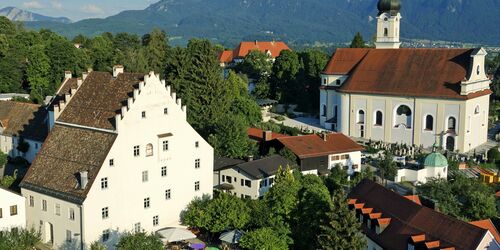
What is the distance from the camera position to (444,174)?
52.4 meters

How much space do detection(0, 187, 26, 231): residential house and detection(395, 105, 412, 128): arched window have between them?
43.7m

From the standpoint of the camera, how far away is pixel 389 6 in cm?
7881

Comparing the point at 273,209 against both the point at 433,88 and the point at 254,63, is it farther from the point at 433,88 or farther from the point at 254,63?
the point at 254,63

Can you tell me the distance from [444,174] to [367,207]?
20683mm

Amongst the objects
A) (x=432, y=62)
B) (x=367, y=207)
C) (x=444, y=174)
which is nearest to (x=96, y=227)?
(x=367, y=207)

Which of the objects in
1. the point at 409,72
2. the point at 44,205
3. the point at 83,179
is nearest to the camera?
the point at 83,179

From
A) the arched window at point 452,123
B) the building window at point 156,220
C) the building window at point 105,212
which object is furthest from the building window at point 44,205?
the arched window at point 452,123

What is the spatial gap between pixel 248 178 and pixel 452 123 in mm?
29418

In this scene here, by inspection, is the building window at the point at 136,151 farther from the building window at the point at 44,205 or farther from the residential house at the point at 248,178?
the residential house at the point at 248,178

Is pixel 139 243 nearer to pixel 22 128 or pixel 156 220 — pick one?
pixel 156 220

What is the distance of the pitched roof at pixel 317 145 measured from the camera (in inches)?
2018

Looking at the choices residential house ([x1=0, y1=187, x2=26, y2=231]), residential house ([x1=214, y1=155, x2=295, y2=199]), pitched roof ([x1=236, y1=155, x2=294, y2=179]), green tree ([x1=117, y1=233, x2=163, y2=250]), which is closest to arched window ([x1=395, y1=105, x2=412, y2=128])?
pitched roof ([x1=236, y1=155, x2=294, y2=179])

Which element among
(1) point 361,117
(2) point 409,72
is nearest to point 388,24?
(2) point 409,72

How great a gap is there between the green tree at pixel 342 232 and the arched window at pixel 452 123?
3806cm
